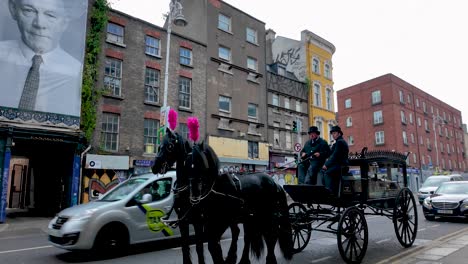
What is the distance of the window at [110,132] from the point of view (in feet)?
63.0

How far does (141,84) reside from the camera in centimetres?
2103

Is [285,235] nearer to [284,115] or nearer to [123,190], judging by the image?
[123,190]

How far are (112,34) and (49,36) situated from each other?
3.73m

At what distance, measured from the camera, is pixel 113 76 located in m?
20.0

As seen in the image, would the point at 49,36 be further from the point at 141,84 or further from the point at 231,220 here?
the point at 231,220

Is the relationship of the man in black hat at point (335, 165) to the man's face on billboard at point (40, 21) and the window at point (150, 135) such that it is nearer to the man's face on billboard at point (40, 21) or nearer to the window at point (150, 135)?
the window at point (150, 135)

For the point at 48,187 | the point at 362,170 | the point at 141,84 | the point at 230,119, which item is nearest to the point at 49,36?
the point at 141,84

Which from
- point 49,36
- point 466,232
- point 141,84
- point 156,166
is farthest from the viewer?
point 141,84

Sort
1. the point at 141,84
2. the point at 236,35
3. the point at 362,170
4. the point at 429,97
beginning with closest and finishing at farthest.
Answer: the point at 362,170
the point at 141,84
the point at 236,35
the point at 429,97

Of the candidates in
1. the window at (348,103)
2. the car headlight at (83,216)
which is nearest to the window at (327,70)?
the window at (348,103)

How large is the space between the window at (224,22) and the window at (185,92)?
245 inches

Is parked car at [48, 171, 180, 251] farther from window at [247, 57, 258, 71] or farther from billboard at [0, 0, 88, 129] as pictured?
window at [247, 57, 258, 71]

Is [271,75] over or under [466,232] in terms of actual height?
over

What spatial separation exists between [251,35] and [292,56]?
24.0ft
